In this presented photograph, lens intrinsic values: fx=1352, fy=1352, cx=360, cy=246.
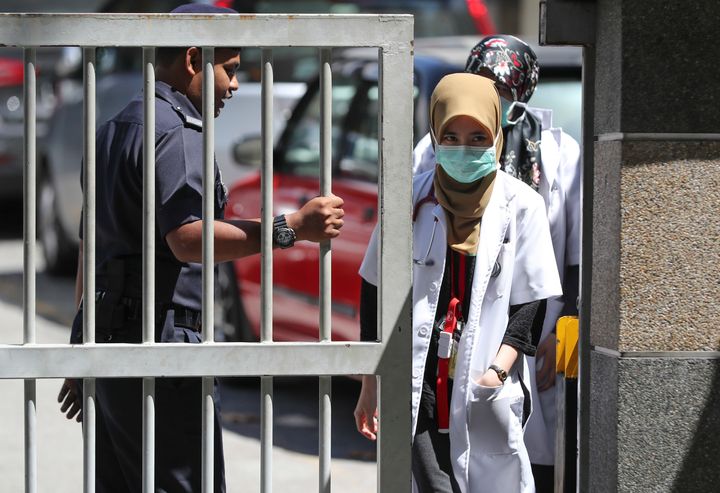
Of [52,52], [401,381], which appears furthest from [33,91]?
[52,52]

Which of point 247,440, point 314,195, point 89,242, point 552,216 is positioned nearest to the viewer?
point 89,242

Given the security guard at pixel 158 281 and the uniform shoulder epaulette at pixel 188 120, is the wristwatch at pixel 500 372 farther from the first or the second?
the uniform shoulder epaulette at pixel 188 120

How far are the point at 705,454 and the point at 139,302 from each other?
135 centimetres

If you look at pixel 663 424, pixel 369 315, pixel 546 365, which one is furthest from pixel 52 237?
pixel 663 424

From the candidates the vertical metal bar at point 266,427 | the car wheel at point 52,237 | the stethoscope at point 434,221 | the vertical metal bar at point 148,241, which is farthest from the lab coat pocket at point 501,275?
the car wheel at point 52,237

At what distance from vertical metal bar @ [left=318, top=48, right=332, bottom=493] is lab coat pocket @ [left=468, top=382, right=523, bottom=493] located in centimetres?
73

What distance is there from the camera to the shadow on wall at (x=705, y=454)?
2918 mm

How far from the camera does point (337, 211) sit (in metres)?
2.88

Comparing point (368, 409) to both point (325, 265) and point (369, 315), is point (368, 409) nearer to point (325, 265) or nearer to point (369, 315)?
point (369, 315)

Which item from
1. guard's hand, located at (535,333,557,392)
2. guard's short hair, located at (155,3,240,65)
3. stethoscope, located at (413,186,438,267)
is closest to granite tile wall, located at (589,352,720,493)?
stethoscope, located at (413,186,438,267)

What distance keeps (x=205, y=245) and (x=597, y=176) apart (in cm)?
88

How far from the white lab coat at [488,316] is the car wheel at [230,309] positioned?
413 cm

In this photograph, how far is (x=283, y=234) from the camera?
9.66 ft

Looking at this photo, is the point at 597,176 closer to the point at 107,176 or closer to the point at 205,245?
the point at 205,245
